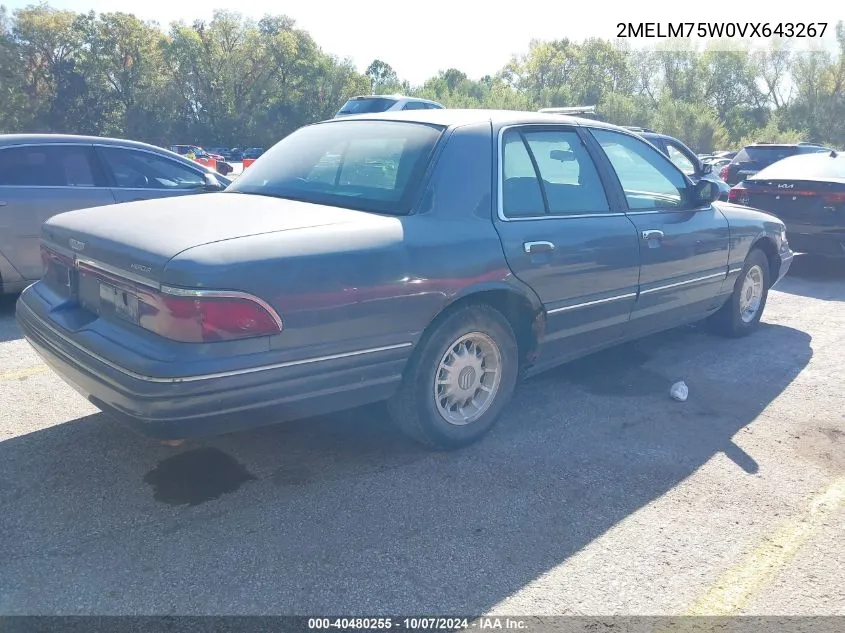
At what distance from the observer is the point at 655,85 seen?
6181cm

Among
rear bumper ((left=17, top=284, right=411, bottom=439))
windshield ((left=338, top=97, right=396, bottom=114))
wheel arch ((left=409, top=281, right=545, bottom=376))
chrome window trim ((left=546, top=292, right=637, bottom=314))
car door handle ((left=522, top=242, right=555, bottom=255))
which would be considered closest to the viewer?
rear bumper ((left=17, top=284, right=411, bottom=439))

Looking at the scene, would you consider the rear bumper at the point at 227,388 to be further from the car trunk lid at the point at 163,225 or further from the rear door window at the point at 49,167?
the rear door window at the point at 49,167

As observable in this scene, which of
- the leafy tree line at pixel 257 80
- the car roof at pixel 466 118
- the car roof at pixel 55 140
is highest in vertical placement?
the leafy tree line at pixel 257 80

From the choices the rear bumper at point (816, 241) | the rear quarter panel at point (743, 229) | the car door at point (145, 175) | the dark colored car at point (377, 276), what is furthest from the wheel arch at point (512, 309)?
the rear bumper at point (816, 241)

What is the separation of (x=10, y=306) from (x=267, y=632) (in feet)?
16.9

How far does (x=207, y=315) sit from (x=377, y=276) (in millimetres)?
744

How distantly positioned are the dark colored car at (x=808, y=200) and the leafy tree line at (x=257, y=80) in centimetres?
3871

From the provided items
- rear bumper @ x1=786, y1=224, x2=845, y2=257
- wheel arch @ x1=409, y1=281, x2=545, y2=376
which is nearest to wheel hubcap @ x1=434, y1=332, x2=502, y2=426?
wheel arch @ x1=409, y1=281, x2=545, y2=376

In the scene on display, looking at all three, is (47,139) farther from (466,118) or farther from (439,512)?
(439,512)

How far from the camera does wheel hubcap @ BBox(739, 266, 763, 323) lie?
596 centimetres

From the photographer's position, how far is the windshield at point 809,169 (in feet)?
28.5

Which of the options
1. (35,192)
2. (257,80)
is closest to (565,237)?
(35,192)

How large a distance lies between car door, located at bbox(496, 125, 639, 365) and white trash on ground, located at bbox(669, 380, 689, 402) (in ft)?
1.65

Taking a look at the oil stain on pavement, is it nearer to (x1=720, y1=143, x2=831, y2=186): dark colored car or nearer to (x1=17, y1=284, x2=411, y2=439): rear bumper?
(x1=17, y1=284, x2=411, y2=439): rear bumper
